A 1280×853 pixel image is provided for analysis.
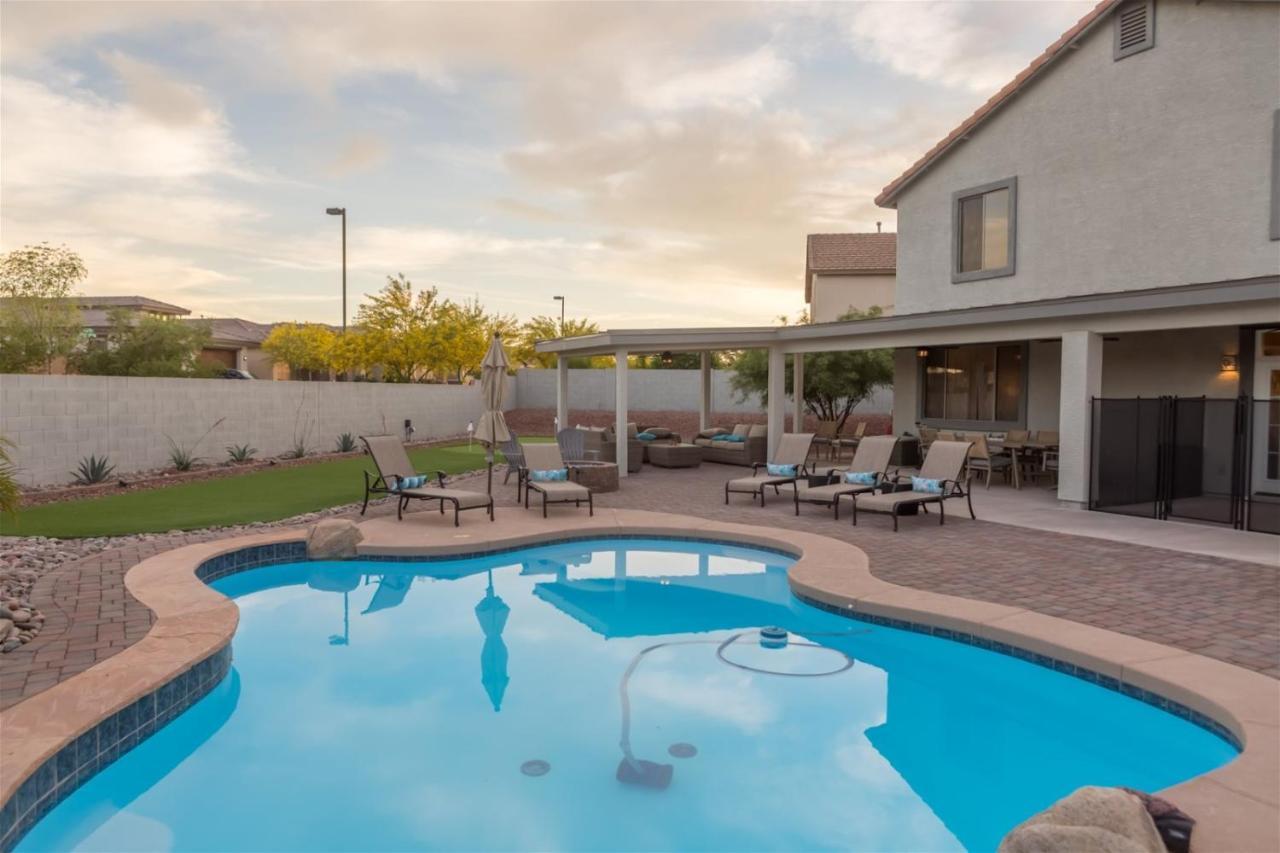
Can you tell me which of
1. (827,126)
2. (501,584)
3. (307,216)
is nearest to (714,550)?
(501,584)

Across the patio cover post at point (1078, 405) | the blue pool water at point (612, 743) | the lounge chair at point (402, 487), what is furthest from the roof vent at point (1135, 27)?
the lounge chair at point (402, 487)

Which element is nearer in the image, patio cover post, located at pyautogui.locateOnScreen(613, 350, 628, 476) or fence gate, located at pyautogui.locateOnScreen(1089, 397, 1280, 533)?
fence gate, located at pyautogui.locateOnScreen(1089, 397, 1280, 533)

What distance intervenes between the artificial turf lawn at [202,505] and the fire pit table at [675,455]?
3.66 meters

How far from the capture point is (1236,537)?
991 cm

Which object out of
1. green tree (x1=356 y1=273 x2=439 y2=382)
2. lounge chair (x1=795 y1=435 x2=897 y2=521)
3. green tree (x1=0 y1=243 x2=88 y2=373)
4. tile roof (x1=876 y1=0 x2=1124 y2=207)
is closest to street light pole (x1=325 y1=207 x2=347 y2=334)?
green tree (x1=356 y1=273 x2=439 y2=382)

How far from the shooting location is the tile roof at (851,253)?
3031 centimetres

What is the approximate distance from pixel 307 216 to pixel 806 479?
20.8 m

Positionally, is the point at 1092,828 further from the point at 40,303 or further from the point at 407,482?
the point at 40,303

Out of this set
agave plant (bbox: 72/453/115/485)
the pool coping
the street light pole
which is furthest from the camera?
the street light pole

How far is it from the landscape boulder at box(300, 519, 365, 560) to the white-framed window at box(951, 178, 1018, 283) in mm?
12579

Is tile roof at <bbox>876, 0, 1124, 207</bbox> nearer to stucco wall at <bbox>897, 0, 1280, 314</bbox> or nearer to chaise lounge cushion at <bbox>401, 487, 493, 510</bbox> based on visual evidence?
stucco wall at <bbox>897, 0, 1280, 314</bbox>

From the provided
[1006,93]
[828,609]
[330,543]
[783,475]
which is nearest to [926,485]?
[783,475]

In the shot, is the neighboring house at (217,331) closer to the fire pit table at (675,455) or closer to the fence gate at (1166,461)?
the fire pit table at (675,455)

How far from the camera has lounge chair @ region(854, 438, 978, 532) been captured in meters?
10.8
